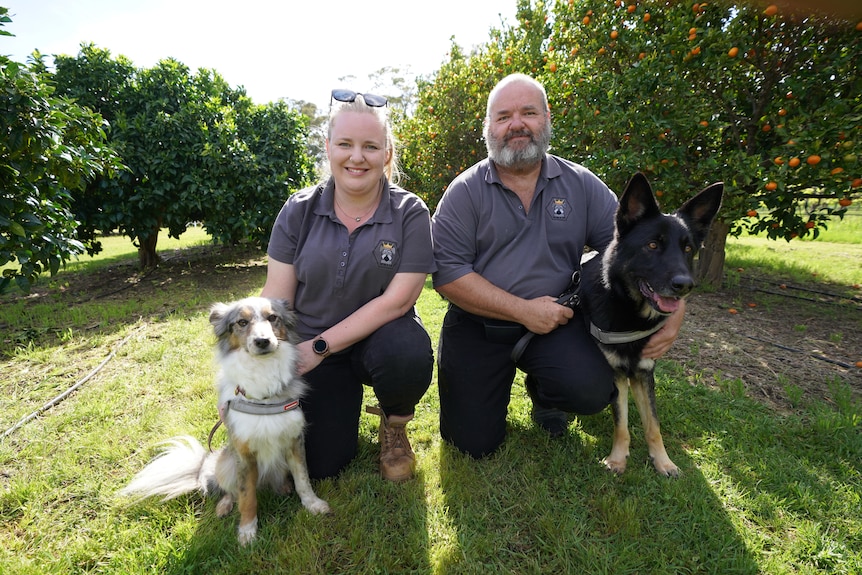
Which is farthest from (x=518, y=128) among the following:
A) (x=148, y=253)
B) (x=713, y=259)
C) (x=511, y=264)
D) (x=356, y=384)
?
(x=148, y=253)

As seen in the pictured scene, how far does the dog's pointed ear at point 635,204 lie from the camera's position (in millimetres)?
2391

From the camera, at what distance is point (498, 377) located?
289 centimetres

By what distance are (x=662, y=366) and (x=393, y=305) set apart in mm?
2751

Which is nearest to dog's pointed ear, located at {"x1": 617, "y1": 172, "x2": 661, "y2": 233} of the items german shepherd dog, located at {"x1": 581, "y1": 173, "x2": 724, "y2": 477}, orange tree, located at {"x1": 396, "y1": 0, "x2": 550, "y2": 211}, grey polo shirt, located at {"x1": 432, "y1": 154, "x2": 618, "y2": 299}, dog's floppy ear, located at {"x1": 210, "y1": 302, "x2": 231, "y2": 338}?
german shepherd dog, located at {"x1": 581, "y1": 173, "x2": 724, "y2": 477}

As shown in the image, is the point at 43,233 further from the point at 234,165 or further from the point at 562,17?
the point at 562,17

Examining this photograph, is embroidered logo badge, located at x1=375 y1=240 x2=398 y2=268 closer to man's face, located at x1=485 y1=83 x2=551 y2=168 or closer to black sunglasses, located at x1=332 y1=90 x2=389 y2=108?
black sunglasses, located at x1=332 y1=90 x2=389 y2=108

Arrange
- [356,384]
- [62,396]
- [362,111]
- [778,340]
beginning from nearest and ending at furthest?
[362,111], [356,384], [62,396], [778,340]

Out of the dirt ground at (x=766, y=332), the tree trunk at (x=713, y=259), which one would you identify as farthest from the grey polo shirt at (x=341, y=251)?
the tree trunk at (x=713, y=259)

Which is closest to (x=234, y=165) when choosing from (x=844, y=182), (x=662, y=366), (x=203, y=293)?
(x=203, y=293)

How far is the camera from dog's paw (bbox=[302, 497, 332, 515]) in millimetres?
2273

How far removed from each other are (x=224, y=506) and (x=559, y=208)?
2658mm

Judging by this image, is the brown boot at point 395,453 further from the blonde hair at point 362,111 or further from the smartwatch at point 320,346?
the blonde hair at point 362,111

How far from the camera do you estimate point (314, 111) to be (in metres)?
38.7

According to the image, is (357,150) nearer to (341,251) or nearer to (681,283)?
(341,251)
